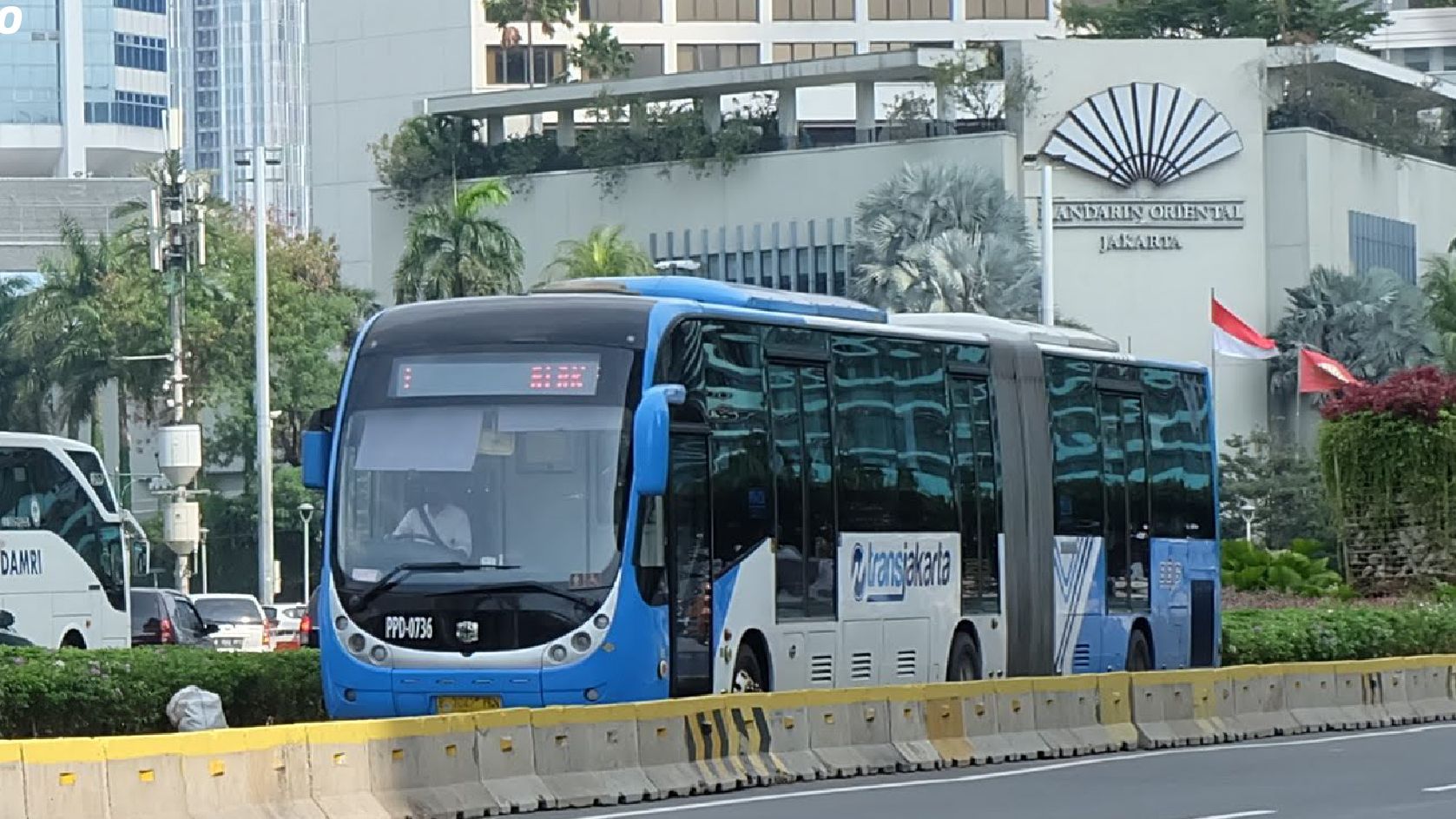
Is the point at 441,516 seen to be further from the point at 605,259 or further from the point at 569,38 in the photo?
the point at 569,38

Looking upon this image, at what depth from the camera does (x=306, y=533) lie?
301ft

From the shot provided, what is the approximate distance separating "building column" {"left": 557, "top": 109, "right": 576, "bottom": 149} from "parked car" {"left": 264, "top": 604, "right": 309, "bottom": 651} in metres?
26.4

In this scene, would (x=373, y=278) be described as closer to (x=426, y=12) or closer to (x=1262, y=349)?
(x=426, y=12)

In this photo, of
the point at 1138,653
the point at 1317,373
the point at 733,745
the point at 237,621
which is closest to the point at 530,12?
the point at 1317,373

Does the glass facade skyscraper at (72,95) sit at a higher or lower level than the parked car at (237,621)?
higher

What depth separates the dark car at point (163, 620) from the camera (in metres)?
40.6

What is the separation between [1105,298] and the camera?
86.7m

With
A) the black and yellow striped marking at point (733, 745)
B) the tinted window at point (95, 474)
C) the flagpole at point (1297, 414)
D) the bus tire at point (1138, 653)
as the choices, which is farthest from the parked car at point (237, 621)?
the flagpole at point (1297, 414)

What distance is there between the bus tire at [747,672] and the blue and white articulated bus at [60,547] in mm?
13451

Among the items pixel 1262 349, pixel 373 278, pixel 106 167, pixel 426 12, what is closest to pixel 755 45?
pixel 426 12

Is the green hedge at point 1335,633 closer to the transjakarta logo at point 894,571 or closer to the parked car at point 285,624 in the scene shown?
the transjakarta logo at point 894,571

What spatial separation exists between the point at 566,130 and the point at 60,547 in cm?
5931

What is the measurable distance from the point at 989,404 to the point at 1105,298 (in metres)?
60.1

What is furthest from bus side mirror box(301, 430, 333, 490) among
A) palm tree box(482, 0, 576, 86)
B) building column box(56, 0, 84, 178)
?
building column box(56, 0, 84, 178)
